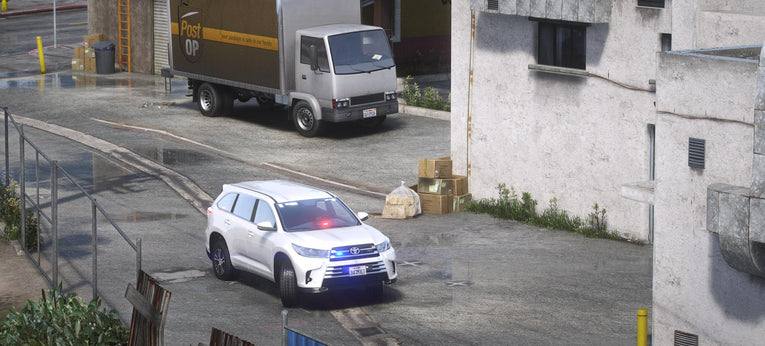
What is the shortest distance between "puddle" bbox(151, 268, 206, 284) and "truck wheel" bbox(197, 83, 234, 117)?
48.3ft

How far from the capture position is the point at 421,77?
38.8m

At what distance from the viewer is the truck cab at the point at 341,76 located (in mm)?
28594

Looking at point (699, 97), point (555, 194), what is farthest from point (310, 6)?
point (699, 97)

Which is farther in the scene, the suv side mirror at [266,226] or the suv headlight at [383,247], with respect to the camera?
the suv side mirror at [266,226]

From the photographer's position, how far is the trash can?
131 feet

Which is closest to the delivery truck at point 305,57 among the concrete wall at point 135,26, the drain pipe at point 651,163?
the concrete wall at point 135,26

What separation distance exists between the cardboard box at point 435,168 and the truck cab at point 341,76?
241 inches

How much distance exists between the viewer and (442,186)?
22.7 m

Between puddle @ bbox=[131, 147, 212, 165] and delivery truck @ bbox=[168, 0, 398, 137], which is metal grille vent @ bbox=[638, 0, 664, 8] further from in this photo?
puddle @ bbox=[131, 147, 212, 165]

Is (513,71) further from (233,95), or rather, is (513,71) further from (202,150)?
(233,95)

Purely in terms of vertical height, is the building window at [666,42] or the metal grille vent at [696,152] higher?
the building window at [666,42]

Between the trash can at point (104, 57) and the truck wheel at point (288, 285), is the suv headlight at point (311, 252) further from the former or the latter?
the trash can at point (104, 57)

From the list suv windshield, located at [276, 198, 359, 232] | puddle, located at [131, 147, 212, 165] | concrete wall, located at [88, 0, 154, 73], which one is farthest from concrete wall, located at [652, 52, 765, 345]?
concrete wall, located at [88, 0, 154, 73]

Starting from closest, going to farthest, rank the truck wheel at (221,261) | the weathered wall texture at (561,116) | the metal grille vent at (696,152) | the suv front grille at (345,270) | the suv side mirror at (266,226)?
the metal grille vent at (696,152)
the suv front grille at (345,270)
the suv side mirror at (266,226)
the truck wheel at (221,261)
the weathered wall texture at (561,116)
